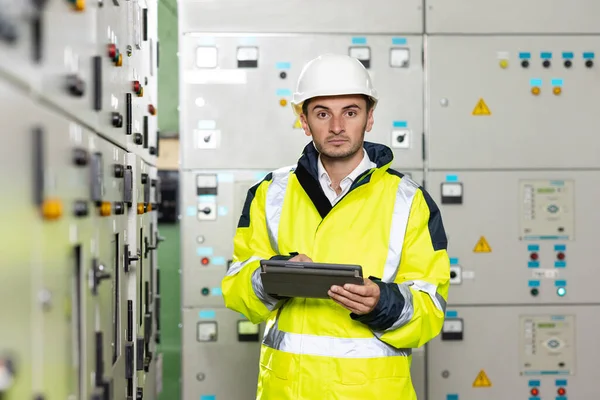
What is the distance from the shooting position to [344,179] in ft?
8.28

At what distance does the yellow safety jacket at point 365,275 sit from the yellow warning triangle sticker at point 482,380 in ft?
5.80

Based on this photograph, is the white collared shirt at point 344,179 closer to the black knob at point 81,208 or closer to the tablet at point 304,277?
the tablet at point 304,277

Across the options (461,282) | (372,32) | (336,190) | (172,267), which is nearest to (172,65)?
(172,267)

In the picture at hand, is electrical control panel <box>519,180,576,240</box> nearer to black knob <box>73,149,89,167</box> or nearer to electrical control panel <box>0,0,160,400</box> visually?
electrical control panel <box>0,0,160,400</box>

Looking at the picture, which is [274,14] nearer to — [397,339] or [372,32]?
[372,32]

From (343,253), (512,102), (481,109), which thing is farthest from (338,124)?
(512,102)

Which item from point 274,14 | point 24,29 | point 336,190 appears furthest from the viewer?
point 274,14

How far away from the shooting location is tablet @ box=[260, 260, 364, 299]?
212 cm

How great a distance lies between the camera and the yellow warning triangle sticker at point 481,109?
4.02 metres

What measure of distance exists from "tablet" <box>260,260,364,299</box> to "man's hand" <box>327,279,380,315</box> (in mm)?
17

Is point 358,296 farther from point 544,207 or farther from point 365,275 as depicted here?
point 544,207

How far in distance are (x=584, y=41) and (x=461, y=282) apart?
1.50 metres

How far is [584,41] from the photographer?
407 cm

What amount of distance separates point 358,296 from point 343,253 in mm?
219
